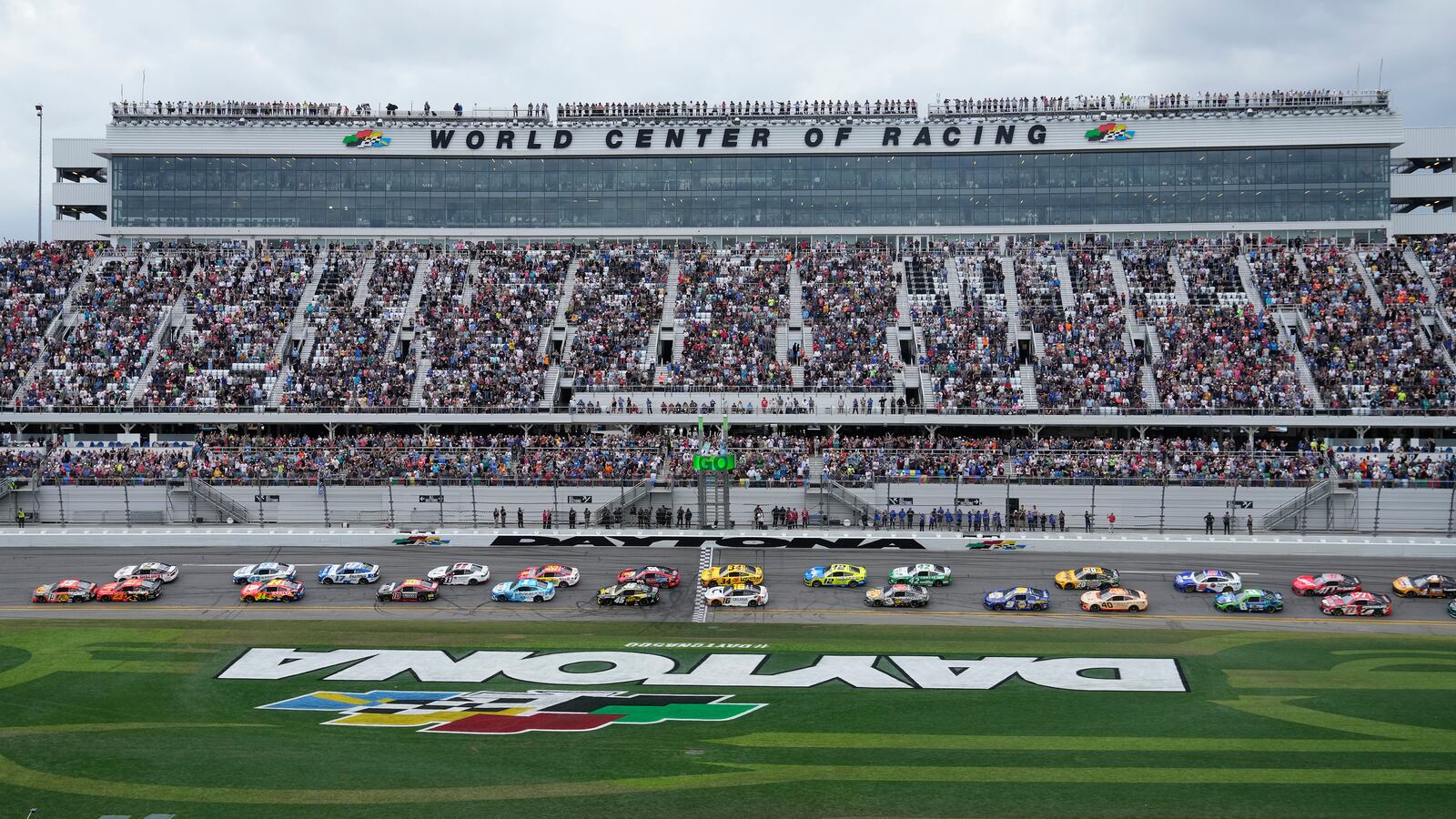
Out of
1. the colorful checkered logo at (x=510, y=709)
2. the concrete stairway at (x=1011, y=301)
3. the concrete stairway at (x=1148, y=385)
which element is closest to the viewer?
the colorful checkered logo at (x=510, y=709)

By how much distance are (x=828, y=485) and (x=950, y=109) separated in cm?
3484

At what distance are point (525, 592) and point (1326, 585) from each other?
3282cm

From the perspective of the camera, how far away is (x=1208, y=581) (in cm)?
4988

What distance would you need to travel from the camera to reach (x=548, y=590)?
50.1 metres

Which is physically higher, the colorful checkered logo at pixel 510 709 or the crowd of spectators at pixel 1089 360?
the crowd of spectators at pixel 1089 360

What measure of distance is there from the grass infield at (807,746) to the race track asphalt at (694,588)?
3.85 meters

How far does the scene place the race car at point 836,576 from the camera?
51.4 m

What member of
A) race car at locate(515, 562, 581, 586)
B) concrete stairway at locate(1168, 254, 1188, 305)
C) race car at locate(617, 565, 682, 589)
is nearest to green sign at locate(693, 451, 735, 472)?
race car at locate(617, 565, 682, 589)

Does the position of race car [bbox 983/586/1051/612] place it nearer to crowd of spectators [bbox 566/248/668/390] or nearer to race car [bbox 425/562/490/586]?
race car [bbox 425/562/490/586]

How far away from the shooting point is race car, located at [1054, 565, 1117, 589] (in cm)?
5038

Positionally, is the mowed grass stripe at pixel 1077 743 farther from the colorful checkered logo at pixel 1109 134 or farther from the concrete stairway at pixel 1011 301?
the colorful checkered logo at pixel 1109 134

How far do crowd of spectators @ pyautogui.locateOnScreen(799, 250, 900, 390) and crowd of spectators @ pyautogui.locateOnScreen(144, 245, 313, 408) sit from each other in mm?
33239

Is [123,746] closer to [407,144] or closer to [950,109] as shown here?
[407,144]

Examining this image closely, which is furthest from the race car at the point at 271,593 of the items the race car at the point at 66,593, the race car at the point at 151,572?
the race car at the point at 66,593
